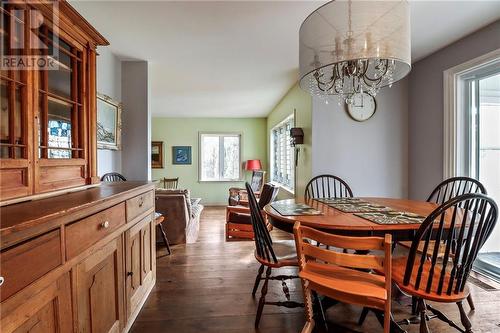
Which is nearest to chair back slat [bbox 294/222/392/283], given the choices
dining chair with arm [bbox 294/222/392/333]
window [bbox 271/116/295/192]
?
dining chair with arm [bbox 294/222/392/333]

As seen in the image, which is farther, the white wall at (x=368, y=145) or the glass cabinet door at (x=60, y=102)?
the white wall at (x=368, y=145)

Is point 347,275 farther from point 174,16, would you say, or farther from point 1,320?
point 174,16

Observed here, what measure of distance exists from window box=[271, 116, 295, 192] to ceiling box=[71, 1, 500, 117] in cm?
137

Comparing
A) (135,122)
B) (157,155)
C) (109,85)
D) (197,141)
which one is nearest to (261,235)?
(135,122)

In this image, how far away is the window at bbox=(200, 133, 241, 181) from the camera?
737 cm

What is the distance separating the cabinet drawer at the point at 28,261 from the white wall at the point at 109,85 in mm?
2053

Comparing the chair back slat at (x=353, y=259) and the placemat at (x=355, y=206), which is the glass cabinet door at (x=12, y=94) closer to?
the chair back slat at (x=353, y=259)

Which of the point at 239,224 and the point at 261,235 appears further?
the point at 239,224

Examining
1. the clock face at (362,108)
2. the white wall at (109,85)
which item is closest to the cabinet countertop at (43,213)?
the white wall at (109,85)

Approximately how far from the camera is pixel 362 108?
137 inches

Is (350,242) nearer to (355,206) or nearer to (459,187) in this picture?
(355,206)

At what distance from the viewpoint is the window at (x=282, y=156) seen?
16.5 feet

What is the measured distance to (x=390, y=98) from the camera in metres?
3.54

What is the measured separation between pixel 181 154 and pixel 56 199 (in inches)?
241
